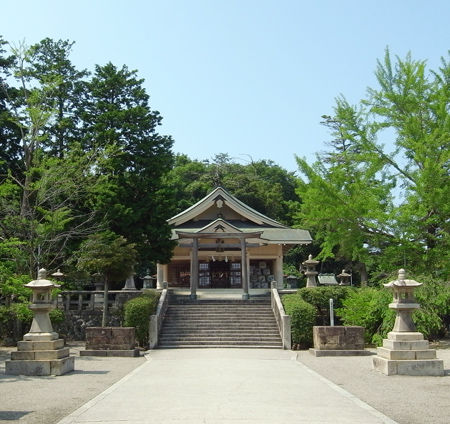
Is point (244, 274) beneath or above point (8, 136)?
beneath

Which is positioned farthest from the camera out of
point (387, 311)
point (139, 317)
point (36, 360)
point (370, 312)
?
point (139, 317)

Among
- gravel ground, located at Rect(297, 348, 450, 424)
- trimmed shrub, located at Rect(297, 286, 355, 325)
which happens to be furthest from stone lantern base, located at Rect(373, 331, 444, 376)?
trimmed shrub, located at Rect(297, 286, 355, 325)

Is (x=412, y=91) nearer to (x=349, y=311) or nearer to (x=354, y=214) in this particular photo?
(x=354, y=214)

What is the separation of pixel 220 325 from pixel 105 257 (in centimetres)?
565

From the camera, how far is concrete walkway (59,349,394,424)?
24.8 feet

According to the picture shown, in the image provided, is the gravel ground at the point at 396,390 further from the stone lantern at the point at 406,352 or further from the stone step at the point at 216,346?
the stone step at the point at 216,346

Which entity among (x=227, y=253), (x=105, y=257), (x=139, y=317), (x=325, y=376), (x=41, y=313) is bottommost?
(x=325, y=376)

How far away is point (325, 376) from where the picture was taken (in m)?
12.6

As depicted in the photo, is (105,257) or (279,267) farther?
(279,267)

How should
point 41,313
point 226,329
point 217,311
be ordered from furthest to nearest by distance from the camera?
point 217,311, point 226,329, point 41,313

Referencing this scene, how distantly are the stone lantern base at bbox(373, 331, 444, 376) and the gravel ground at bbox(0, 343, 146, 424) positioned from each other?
631cm

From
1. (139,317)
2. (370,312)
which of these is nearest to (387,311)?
(370,312)

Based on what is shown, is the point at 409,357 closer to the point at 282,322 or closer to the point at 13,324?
the point at 282,322

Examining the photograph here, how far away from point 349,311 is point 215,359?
22.1 ft
